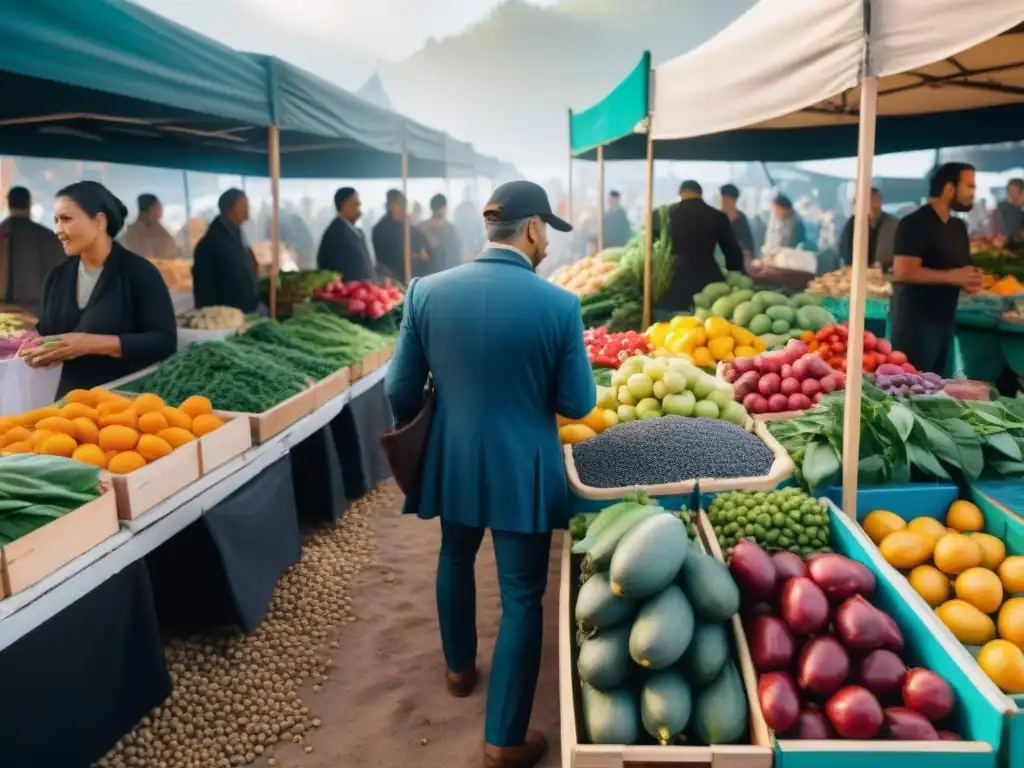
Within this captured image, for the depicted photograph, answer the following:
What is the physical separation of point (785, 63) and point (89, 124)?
19.1 ft

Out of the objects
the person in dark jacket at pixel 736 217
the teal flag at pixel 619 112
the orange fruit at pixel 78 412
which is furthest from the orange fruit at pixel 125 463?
the person in dark jacket at pixel 736 217

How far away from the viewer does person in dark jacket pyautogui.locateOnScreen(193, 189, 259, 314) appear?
5.52 meters

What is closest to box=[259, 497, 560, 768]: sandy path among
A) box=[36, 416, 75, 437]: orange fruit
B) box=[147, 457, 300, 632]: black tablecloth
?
box=[147, 457, 300, 632]: black tablecloth

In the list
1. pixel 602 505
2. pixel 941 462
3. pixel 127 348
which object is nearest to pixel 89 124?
pixel 127 348

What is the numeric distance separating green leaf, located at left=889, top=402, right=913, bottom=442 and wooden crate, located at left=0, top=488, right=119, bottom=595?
2.45 m

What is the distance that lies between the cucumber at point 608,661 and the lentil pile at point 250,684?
132 centimetres

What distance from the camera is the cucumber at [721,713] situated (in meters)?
1.61

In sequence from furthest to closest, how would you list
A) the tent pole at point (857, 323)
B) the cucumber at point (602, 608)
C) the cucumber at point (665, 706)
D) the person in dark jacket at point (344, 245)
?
the person in dark jacket at point (344, 245)
the tent pole at point (857, 323)
the cucumber at point (602, 608)
the cucumber at point (665, 706)

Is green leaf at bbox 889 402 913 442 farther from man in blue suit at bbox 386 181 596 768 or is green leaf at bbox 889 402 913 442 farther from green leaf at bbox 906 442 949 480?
man in blue suit at bbox 386 181 596 768

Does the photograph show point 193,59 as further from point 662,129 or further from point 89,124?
point 89,124

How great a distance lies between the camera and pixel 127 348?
3438mm

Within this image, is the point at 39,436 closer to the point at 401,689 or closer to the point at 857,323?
the point at 401,689

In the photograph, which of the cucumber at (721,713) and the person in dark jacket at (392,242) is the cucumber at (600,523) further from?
the person in dark jacket at (392,242)

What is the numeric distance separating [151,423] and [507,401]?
142 centimetres
